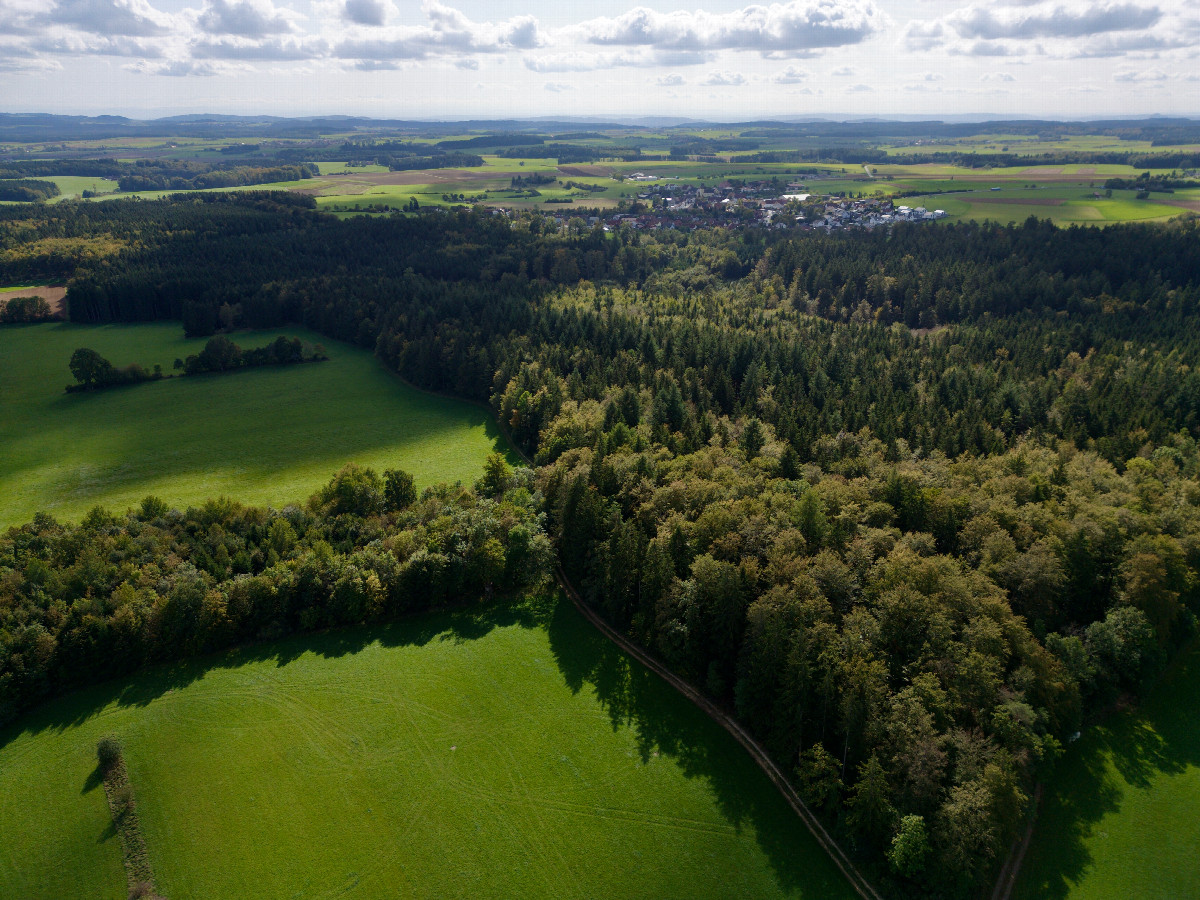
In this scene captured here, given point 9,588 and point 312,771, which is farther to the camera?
point 9,588

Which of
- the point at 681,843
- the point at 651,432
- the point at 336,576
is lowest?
the point at 681,843

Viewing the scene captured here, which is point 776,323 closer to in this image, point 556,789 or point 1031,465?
point 1031,465

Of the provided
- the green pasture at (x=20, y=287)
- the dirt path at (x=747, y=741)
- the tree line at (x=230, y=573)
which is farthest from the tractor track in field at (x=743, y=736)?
the green pasture at (x=20, y=287)

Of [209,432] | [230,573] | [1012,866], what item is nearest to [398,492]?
[230,573]

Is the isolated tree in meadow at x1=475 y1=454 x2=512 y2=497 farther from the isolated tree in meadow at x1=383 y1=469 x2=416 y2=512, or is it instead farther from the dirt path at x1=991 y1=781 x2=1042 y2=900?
the dirt path at x1=991 y1=781 x2=1042 y2=900

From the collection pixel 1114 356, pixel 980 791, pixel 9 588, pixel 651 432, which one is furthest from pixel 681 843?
pixel 1114 356

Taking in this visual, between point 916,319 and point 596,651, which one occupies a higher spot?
point 916,319

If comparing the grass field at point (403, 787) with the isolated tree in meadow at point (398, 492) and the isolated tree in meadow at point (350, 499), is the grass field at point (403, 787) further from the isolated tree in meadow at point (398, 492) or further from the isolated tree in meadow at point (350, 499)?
the isolated tree in meadow at point (398, 492)
